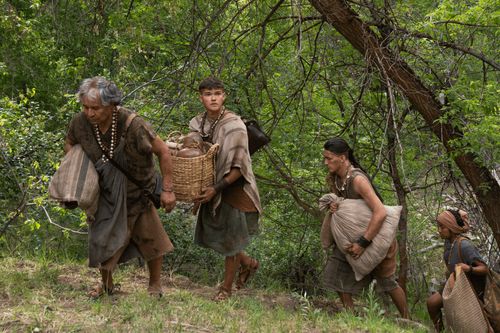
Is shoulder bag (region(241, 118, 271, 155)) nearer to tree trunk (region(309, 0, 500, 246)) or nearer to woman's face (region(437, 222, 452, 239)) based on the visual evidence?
tree trunk (region(309, 0, 500, 246))

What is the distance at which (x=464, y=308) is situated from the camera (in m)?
6.50

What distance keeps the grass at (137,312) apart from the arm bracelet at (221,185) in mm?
880

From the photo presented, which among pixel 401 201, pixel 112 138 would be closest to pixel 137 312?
pixel 112 138

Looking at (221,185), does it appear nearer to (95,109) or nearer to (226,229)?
(226,229)

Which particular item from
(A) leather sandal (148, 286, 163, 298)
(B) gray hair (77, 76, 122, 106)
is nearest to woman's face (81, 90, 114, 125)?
(B) gray hair (77, 76, 122, 106)

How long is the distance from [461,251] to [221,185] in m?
2.44

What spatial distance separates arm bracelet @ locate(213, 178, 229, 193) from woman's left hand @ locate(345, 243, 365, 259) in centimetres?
126

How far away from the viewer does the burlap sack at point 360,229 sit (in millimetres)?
6242

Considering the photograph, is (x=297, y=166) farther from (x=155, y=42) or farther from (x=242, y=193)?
(x=242, y=193)

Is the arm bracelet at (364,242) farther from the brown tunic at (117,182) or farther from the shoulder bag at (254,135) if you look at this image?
the brown tunic at (117,182)

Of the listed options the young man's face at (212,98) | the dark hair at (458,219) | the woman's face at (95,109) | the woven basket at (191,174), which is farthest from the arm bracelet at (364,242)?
the woman's face at (95,109)

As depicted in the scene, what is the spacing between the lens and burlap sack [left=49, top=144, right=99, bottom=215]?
5238 mm

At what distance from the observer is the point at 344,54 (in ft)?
27.6

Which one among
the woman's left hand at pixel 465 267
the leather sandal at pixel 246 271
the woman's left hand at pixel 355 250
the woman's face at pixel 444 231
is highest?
the woman's face at pixel 444 231
